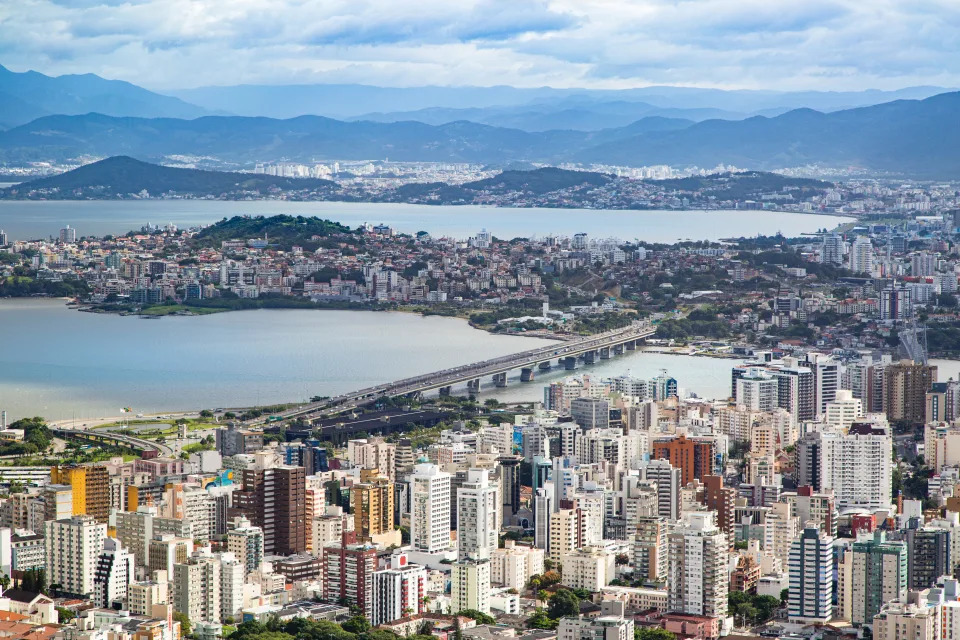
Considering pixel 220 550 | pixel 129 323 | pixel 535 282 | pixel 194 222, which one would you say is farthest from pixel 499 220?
pixel 220 550

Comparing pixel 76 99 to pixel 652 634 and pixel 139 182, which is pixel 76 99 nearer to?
pixel 139 182

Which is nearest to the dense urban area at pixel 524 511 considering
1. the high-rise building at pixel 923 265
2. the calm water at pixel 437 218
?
the high-rise building at pixel 923 265

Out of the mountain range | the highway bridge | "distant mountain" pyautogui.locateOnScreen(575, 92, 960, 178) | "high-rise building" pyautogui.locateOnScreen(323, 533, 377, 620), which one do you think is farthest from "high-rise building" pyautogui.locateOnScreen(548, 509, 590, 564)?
"distant mountain" pyautogui.locateOnScreen(575, 92, 960, 178)

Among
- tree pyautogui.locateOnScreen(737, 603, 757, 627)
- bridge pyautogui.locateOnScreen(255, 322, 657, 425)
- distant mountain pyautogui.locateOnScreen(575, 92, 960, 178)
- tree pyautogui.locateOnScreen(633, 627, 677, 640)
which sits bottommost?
tree pyautogui.locateOnScreen(737, 603, 757, 627)

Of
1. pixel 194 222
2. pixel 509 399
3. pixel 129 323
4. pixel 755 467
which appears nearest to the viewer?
pixel 755 467

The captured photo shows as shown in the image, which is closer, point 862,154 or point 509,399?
point 509,399

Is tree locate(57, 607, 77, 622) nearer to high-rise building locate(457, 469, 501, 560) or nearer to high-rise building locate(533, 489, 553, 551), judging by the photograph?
high-rise building locate(457, 469, 501, 560)

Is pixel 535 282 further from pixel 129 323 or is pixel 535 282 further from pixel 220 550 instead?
pixel 220 550
